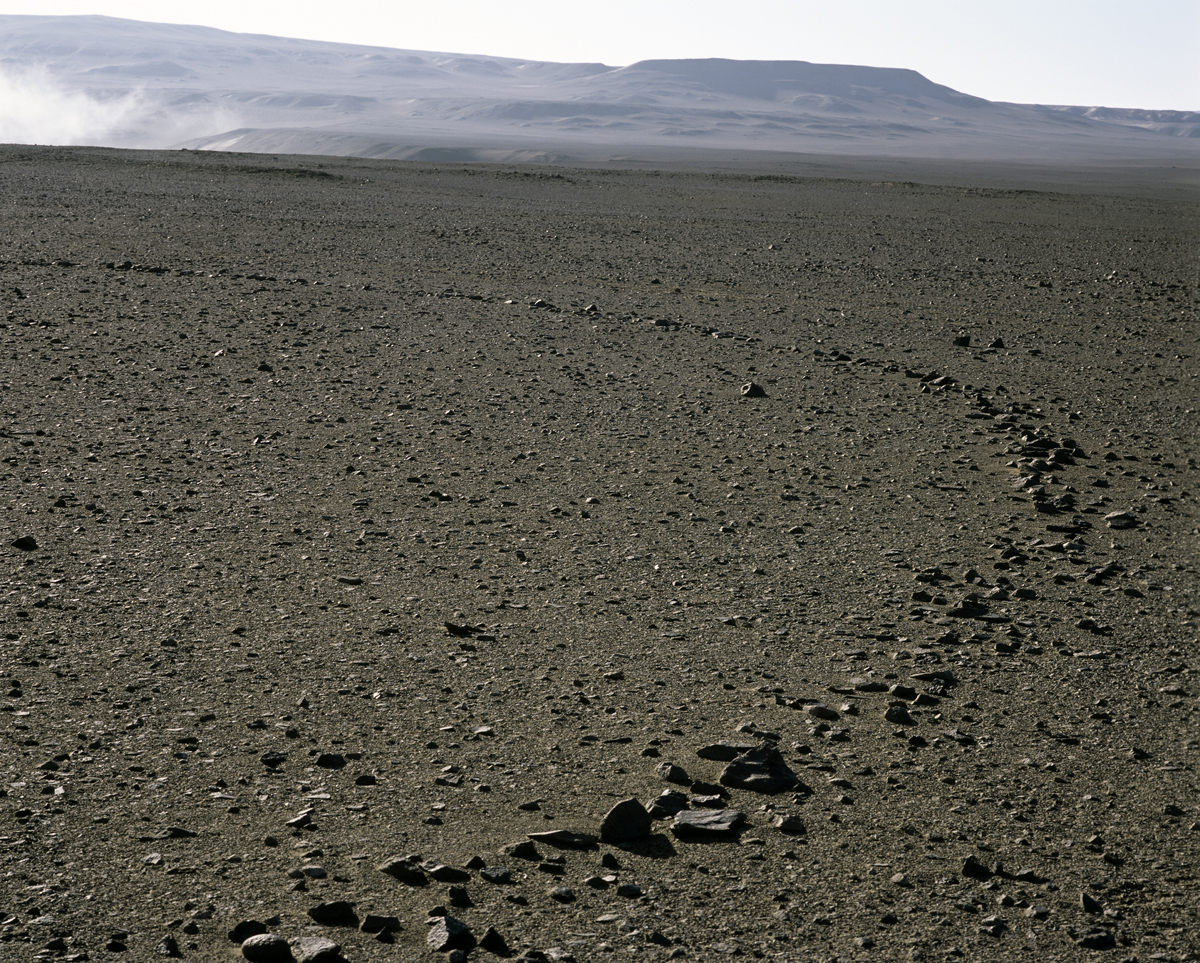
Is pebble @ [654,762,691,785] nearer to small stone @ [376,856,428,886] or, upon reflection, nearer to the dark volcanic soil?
the dark volcanic soil

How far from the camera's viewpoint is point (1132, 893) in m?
2.93

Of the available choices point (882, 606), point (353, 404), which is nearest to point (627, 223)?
point (353, 404)

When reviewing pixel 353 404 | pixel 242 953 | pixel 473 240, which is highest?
pixel 473 240

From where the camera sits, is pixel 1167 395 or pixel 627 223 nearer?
pixel 1167 395

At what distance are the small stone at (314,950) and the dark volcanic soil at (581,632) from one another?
0.05 feet

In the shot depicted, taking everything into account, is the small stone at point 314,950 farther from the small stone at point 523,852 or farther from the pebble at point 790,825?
the pebble at point 790,825

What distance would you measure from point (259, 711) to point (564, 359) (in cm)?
600

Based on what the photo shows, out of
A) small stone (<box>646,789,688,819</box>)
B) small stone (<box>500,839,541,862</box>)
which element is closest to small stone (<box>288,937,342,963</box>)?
small stone (<box>500,839,541,862</box>)

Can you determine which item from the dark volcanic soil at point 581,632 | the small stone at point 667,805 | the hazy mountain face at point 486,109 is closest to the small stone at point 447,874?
the dark volcanic soil at point 581,632

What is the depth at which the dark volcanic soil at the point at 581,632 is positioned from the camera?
284cm

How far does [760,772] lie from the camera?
3.40 metres

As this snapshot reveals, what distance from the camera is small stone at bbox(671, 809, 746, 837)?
123 inches

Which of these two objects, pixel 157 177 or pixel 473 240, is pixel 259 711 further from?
pixel 157 177

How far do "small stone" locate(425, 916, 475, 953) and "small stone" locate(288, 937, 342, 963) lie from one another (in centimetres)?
20
